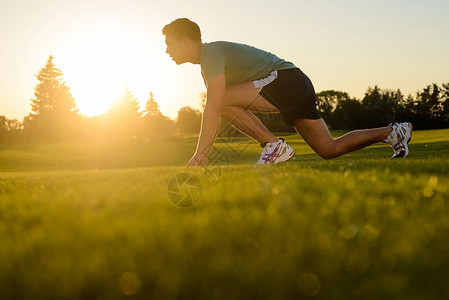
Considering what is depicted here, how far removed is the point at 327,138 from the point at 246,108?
1.12m

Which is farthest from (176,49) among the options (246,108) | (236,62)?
(246,108)

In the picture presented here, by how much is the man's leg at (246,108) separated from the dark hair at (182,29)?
2.62ft

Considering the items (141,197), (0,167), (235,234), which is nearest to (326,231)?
(235,234)

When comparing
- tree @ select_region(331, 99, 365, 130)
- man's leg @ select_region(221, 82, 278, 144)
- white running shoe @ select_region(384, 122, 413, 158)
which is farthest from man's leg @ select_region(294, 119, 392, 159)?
tree @ select_region(331, 99, 365, 130)

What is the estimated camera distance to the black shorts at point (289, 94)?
4926 millimetres

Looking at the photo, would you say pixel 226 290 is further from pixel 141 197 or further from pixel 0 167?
pixel 0 167

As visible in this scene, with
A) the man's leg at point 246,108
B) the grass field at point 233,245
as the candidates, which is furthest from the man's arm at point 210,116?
the grass field at point 233,245

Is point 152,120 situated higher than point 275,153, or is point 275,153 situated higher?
point 152,120

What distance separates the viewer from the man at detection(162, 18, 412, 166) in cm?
480

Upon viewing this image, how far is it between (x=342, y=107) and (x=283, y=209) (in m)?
68.3

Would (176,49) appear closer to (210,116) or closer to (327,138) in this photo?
(210,116)

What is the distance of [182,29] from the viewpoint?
4.74 meters

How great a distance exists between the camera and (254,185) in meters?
2.44

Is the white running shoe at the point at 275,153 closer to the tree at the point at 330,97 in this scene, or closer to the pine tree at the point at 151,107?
the pine tree at the point at 151,107
